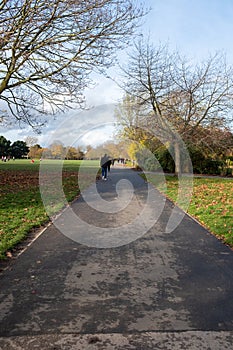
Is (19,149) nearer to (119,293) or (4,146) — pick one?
(4,146)

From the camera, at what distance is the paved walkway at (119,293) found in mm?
2965

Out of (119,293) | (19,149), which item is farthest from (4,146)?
(119,293)

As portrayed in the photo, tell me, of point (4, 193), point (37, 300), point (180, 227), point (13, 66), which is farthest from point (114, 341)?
point (13, 66)

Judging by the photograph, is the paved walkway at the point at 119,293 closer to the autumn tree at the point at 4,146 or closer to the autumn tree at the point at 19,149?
the autumn tree at the point at 4,146

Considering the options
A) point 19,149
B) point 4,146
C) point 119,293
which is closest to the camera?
point 119,293

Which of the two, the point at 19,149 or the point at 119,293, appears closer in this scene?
the point at 119,293

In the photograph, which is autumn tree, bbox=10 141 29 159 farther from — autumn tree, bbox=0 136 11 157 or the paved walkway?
the paved walkway

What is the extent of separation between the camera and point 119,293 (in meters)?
3.95

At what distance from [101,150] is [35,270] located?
17.6m

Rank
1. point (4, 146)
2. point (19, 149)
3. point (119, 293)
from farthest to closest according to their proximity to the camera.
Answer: point (19, 149) < point (4, 146) < point (119, 293)

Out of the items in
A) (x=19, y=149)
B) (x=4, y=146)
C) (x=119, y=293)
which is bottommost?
(x=119, y=293)

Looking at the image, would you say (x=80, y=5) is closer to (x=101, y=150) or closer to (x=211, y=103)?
(x=101, y=150)

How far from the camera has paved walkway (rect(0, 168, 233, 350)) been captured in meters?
2.96

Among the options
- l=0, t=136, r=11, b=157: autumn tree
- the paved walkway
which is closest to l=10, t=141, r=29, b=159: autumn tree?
l=0, t=136, r=11, b=157: autumn tree
